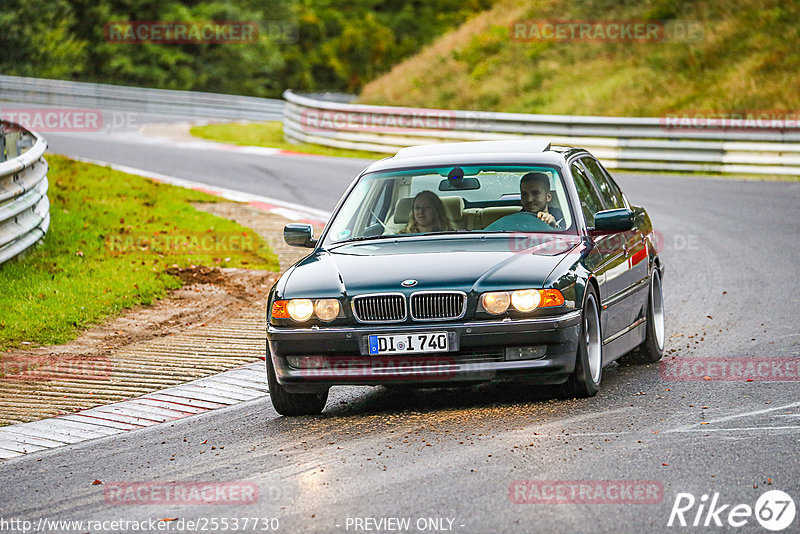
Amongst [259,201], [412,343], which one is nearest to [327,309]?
[412,343]

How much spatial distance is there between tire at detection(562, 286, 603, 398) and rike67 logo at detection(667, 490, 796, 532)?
6.61 ft

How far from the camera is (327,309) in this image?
746 centimetres

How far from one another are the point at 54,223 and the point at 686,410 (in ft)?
30.1

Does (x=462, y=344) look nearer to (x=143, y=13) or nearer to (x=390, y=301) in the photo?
(x=390, y=301)

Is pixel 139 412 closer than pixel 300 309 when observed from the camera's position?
No

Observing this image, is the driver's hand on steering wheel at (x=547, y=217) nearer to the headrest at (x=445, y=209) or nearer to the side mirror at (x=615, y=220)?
the side mirror at (x=615, y=220)

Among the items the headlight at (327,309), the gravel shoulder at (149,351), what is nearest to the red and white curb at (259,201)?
the gravel shoulder at (149,351)

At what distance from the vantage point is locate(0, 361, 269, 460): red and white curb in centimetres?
762

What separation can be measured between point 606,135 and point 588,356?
1789 cm

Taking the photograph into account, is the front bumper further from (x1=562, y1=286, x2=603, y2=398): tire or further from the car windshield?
the car windshield

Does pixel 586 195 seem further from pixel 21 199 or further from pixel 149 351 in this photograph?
pixel 21 199

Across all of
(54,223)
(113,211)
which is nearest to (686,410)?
(54,223)

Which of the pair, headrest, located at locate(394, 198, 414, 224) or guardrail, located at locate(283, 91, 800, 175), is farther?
guardrail, located at locate(283, 91, 800, 175)

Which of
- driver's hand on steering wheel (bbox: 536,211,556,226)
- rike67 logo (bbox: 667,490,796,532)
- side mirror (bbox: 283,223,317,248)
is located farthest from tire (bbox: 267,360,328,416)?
rike67 logo (bbox: 667,490,796,532)
